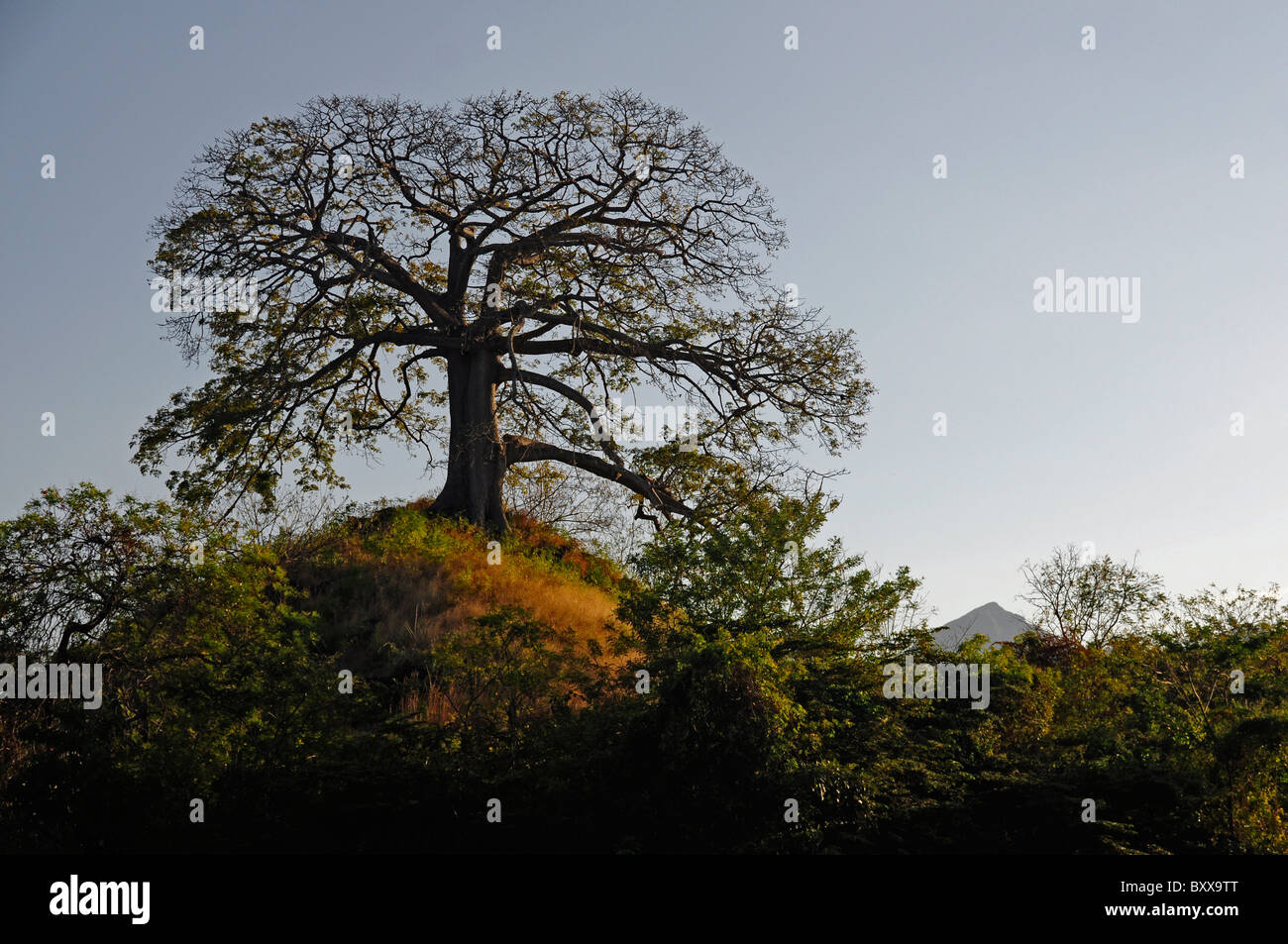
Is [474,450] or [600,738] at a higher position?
[474,450]

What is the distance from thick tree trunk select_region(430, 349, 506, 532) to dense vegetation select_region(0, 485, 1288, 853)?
32.4 ft

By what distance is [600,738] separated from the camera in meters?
9.41

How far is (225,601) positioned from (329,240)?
39.1 ft

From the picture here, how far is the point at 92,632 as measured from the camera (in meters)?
9.34

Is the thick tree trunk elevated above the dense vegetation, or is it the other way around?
the thick tree trunk

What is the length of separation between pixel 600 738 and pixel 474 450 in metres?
11.6

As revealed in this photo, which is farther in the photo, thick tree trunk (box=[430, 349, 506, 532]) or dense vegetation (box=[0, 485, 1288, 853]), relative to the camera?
thick tree trunk (box=[430, 349, 506, 532])

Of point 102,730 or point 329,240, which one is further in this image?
point 329,240

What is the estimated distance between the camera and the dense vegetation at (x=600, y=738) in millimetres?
8789

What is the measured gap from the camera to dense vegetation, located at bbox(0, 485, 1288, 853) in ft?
28.8

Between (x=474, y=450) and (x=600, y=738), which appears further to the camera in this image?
(x=474, y=450)

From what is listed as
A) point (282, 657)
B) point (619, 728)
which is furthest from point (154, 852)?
point (619, 728)
